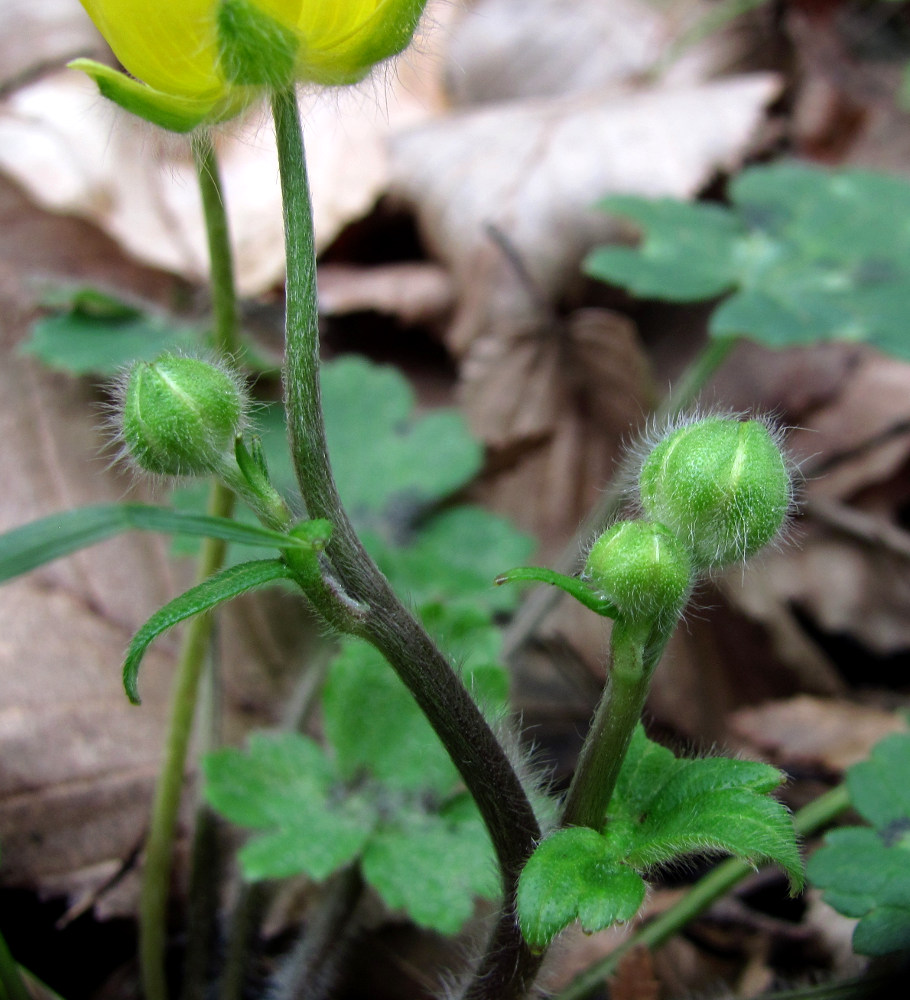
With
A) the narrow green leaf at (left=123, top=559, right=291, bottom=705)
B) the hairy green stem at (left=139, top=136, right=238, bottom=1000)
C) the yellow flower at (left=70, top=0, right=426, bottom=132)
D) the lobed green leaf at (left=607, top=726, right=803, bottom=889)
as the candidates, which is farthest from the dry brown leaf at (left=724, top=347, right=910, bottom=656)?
the narrow green leaf at (left=123, top=559, right=291, bottom=705)

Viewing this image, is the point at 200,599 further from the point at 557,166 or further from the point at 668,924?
the point at 557,166

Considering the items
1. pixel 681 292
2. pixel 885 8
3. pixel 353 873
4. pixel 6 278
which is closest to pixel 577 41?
pixel 885 8

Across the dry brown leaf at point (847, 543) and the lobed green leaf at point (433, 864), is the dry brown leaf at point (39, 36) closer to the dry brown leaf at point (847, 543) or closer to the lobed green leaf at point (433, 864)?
the dry brown leaf at point (847, 543)

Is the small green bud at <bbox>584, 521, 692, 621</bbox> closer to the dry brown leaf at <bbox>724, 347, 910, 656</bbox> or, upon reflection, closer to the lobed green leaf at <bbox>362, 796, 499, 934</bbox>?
the lobed green leaf at <bbox>362, 796, 499, 934</bbox>

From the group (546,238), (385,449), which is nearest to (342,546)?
(385,449)

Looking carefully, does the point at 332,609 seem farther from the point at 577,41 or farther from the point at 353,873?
the point at 577,41

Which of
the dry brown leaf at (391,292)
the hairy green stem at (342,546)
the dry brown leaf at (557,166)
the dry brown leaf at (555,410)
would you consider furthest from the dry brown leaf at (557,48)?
the hairy green stem at (342,546)
